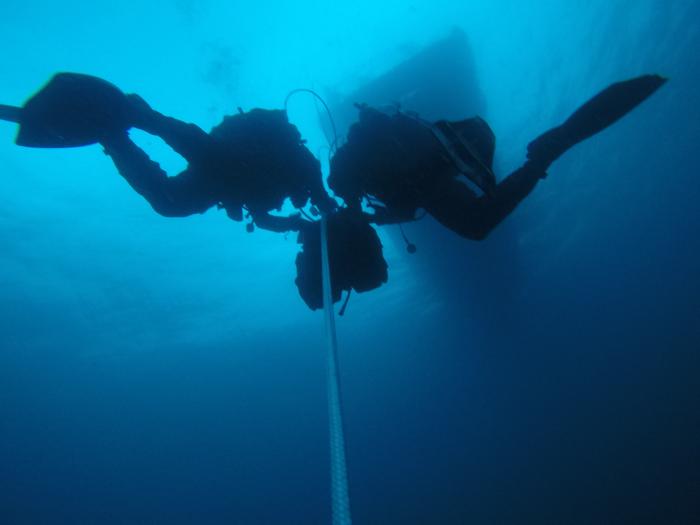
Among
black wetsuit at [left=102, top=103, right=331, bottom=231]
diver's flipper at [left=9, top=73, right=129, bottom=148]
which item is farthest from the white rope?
diver's flipper at [left=9, top=73, right=129, bottom=148]

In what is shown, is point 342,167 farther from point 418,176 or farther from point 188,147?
point 188,147

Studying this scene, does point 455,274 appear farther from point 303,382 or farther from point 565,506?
point 303,382

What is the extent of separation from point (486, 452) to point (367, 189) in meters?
40.6

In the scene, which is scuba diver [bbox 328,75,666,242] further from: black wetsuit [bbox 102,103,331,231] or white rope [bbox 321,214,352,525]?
white rope [bbox 321,214,352,525]

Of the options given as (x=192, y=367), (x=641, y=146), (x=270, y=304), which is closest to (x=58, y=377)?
(x=192, y=367)

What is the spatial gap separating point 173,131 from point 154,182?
1.76 feet

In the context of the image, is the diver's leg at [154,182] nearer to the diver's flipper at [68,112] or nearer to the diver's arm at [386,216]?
the diver's flipper at [68,112]

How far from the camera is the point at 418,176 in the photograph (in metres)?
3.91

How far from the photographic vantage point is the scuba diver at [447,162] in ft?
11.7

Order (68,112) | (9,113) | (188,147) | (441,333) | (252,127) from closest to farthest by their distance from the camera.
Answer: (9,113), (68,112), (188,147), (252,127), (441,333)

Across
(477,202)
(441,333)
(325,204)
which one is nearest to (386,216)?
(325,204)

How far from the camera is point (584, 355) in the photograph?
2897 centimetres

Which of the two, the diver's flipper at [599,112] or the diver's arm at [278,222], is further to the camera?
the diver's arm at [278,222]

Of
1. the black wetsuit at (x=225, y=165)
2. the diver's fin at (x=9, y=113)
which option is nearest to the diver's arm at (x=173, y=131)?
the black wetsuit at (x=225, y=165)
